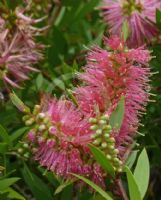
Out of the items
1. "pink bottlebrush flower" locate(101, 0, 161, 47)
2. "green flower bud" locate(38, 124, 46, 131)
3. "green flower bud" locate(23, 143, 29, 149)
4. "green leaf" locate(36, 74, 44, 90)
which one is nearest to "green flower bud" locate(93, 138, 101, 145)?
"green flower bud" locate(38, 124, 46, 131)

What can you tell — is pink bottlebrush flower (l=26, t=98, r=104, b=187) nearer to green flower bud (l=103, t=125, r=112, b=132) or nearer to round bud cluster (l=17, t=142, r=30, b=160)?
green flower bud (l=103, t=125, r=112, b=132)

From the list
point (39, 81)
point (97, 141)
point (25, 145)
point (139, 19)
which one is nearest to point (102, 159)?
point (97, 141)

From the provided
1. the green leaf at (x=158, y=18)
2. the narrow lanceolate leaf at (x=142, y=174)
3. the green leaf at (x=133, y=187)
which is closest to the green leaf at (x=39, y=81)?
the green leaf at (x=158, y=18)

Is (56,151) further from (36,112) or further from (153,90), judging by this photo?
(153,90)

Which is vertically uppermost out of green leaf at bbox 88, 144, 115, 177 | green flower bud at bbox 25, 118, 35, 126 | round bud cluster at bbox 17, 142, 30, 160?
green flower bud at bbox 25, 118, 35, 126

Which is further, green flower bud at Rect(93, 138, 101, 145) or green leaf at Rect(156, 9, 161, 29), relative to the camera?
green leaf at Rect(156, 9, 161, 29)

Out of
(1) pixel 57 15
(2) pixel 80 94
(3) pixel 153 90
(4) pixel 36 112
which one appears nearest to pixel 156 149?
(3) pixel 153 90
